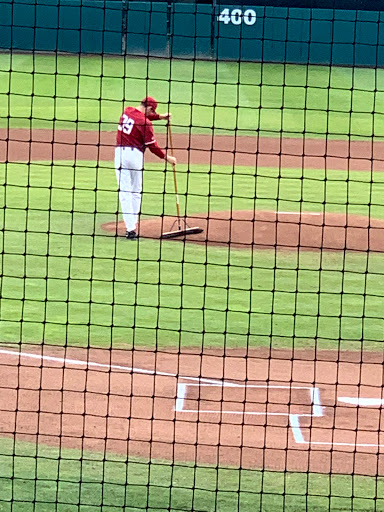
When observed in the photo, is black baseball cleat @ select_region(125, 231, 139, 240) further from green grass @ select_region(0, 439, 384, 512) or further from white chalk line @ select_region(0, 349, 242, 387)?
green grass @ select_region(0, 439, 384, 512)

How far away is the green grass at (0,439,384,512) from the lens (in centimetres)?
719

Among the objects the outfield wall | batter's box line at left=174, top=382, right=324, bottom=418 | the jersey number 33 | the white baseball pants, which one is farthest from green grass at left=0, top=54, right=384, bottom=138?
batter's box line at left=174, top=382, right=324, bottom=418

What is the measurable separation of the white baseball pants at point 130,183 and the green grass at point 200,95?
29.8 ft

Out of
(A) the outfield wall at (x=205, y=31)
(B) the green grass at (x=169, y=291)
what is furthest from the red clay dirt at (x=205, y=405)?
(A) the outfield wall at (x=205, y=31)

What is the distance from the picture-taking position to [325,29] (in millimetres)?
29375

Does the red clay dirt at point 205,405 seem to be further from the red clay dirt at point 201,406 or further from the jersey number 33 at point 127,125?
the jersey number 33 at point 127,125

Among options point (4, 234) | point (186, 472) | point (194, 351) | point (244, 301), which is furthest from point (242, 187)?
point (186, 472)

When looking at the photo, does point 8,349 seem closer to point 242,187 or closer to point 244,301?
point 244,301

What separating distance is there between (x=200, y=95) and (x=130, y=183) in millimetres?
14243

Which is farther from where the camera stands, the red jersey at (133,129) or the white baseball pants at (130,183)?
the red jersey at (133,129)

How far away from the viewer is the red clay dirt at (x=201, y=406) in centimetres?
804

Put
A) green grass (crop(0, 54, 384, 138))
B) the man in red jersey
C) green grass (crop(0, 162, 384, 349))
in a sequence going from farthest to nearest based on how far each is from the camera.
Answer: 1. green grass (crop(0, 54, 384, 138))
2. the man in red jersey
3. green grass (crop(0, 162, 384, 349))

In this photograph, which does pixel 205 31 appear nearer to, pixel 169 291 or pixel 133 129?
pixel 133 129

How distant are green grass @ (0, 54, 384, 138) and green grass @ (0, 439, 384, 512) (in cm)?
1613
